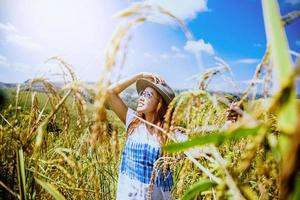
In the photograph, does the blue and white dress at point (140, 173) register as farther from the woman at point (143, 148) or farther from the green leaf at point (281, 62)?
the green leaf at point (281, 62)

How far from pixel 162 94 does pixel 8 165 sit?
110 centimetres

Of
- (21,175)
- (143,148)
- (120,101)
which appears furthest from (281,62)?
(120,101)

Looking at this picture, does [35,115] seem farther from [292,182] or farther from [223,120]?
[292,182]

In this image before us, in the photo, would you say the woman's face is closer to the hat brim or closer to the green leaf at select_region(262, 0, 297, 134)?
the hat brim

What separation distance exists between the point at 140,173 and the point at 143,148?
0.13m

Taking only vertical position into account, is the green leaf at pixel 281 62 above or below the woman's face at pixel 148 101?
above

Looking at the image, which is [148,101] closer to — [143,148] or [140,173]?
[143,148]

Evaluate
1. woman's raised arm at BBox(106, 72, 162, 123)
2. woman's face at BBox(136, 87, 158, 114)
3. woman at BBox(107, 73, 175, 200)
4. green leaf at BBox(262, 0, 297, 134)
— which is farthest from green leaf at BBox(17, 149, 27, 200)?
woman's raised arm at BBox(106, 72, 162, 123)

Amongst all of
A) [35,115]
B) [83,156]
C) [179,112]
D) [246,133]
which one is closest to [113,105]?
[83,156]

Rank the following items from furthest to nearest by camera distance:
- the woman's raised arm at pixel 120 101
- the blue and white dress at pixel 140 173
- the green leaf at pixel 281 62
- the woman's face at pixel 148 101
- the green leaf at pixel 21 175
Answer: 1. the woman's raised arm at pixel 120 101
2. the woman's face at pixel 148 101
3. the blue and white dress at pixel 140 173
4. the green leaf at pixel 21 175
5. the green leaf at pixel 281 62

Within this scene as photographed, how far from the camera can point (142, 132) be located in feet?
6.28

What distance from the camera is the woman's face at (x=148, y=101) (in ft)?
6.13

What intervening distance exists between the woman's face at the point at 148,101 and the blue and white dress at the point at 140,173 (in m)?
0.13

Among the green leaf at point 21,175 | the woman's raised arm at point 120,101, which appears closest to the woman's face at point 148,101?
the woman's raised arm at point 120,101
